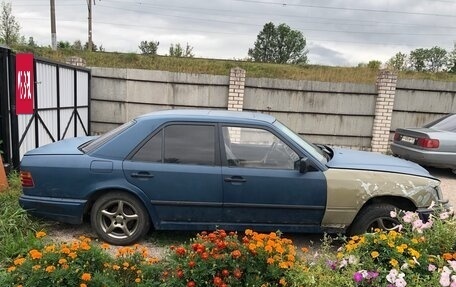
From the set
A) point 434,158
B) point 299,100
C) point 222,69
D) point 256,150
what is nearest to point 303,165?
point 256,150

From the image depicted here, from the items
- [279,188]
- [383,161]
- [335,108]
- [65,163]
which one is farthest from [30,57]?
[335,108]

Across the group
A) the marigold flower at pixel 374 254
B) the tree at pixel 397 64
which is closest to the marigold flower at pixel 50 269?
the marigold flower at pixel 374 254

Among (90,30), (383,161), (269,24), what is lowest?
(383,161)

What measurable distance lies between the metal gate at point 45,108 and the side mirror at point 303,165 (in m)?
4.34

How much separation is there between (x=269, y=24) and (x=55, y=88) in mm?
68631

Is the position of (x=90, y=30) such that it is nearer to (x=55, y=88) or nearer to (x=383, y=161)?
(x=55, y=88)

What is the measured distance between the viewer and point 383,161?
4.64m

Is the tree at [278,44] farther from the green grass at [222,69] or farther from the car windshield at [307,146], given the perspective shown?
the car windshield at [307,146]

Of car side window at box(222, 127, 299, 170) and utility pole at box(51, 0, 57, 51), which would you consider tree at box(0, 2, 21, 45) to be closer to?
utility pole at box(51, 0, 57, 51)

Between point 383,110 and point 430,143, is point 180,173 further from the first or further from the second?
point 383,110

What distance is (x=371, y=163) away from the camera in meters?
4.46

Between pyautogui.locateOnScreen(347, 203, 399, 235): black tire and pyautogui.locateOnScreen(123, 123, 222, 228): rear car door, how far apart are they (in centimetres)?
152

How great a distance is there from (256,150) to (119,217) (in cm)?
168

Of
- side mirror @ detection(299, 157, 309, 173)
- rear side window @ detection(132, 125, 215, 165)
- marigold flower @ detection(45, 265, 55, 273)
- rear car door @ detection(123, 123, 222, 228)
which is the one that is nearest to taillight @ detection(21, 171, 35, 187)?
rear car door @ detection(123, 123, 222, 228)
